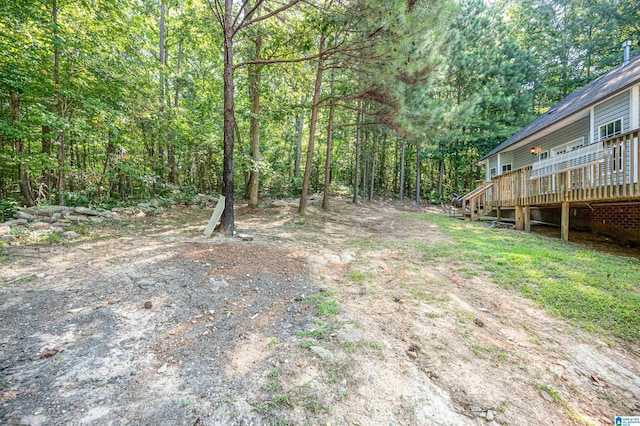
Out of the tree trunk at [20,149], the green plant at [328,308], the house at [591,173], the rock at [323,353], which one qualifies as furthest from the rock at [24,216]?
Answer: the house at [591,173]

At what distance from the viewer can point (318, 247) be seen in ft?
17.7

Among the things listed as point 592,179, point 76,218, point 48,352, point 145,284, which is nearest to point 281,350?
point 48,352

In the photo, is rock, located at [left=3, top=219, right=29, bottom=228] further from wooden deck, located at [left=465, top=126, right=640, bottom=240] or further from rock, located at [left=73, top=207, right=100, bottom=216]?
wooden deck, located at [left=465, top=126, right=640, bottom=240]

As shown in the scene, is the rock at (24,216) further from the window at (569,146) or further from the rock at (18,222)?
the window at (569,146)

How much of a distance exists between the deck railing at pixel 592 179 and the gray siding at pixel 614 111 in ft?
4.84

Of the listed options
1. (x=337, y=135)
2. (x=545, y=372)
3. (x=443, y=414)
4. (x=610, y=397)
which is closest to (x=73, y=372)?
(x=443, y=414)

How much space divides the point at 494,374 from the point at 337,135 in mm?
18364

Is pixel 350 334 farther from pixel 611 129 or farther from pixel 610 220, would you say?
pixel 611 129

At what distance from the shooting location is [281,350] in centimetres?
197

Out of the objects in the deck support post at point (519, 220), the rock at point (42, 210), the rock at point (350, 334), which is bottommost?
the rock at point (350, 334)

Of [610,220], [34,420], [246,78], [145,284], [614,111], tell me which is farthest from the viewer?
[246,78]

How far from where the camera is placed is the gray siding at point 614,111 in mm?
6586

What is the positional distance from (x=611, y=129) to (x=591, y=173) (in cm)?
303

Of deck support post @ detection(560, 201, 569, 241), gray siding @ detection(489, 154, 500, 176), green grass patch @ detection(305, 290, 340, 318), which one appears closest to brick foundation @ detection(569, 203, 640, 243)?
deck support post @ detection(560, 201, 569, 241)
